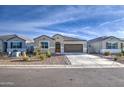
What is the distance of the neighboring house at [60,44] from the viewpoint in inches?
1109

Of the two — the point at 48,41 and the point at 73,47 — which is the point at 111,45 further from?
the point at 48,41

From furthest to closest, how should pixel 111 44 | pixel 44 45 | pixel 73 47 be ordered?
pixel 73 47
pixel 111 44
pixel 44 45

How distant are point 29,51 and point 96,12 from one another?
57.7ft

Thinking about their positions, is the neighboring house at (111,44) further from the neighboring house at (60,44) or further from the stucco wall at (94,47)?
the neighboring house at (60,44)

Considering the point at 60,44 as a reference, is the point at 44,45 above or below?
below

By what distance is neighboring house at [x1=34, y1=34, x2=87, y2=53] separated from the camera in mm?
28156

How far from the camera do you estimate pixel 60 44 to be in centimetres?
2983

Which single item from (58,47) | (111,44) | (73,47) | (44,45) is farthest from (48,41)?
(111,44)

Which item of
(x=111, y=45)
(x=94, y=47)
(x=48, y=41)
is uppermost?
(x=48, y=41)

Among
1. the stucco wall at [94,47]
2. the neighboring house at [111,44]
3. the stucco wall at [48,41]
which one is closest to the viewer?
the stucco wall at [48,41]

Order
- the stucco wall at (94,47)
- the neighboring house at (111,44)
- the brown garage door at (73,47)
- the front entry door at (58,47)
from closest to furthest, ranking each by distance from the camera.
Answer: the neighboring house at (111,44) < the front entry door at (58,47) < the stucco wall at (94,47) < the brown garage door at (73,47)

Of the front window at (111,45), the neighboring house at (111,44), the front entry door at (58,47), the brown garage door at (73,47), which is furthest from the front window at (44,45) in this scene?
the front window at (111,45)
